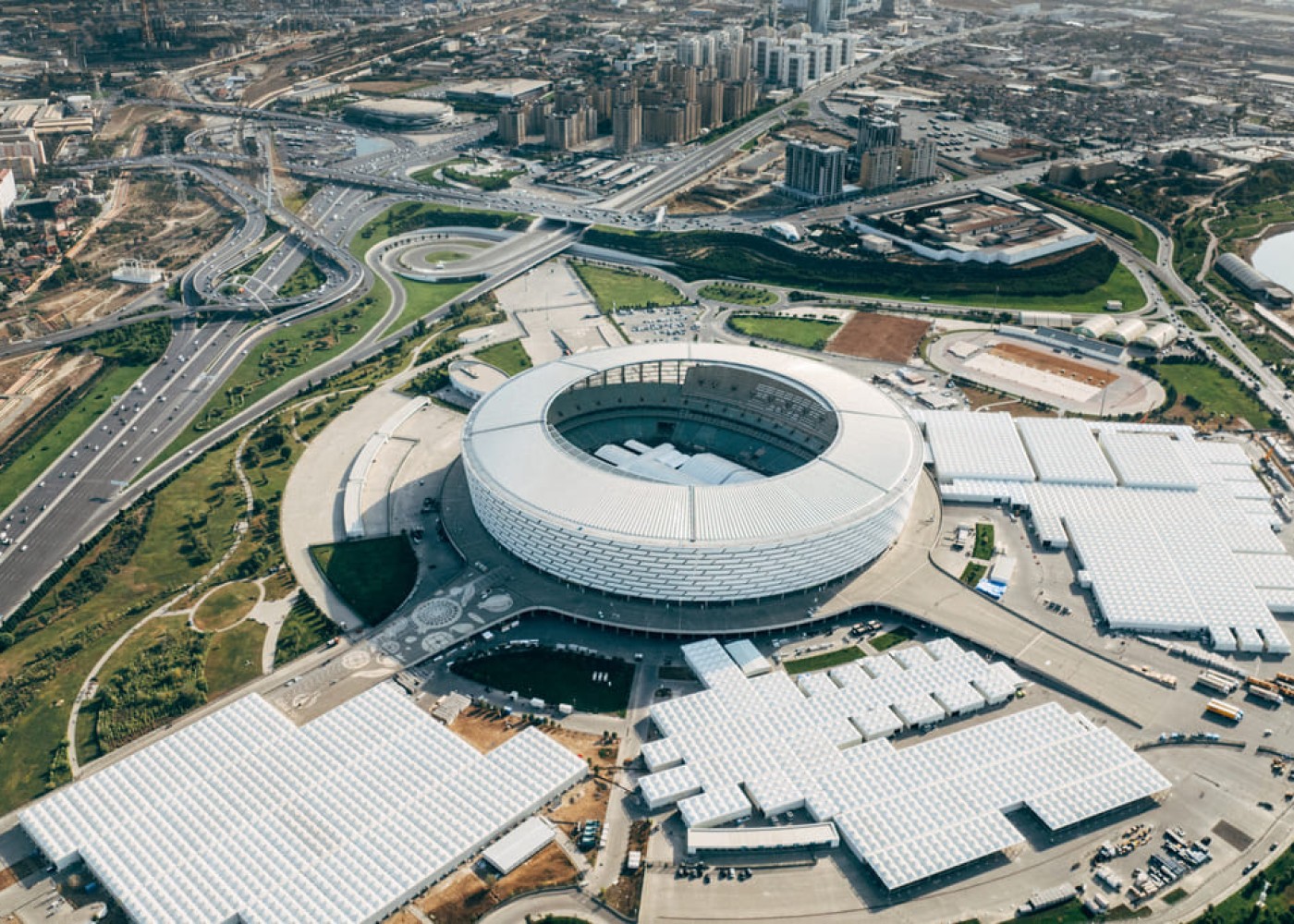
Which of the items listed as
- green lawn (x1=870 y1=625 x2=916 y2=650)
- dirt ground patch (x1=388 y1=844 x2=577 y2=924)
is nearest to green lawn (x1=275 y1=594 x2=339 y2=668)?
dirt ground patch (x1=388 y1=844 x2=577 y2=924)

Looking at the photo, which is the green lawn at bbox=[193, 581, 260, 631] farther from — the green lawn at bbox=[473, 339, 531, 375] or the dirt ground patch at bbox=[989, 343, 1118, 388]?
the dirt ground patch at bbox=[989, 343, 1118, 388]

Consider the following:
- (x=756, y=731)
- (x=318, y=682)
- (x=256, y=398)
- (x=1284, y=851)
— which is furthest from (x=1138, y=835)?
(x=256, y=398)

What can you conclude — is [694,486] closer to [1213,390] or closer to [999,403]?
[999,403]

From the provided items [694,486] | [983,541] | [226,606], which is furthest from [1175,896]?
[226,606]

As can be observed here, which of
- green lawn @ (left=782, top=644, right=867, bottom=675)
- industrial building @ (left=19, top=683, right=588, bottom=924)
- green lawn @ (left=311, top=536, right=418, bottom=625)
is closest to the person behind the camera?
industrial building @ (left=19, top=683, right=588, bottom=924)

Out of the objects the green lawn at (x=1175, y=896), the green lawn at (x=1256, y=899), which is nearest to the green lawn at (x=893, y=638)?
the green lawn at (x=1175, y=896)

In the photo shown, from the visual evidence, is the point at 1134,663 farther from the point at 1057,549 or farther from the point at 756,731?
the point at 756,731

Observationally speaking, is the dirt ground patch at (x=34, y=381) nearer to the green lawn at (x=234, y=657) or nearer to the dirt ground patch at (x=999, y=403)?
the green lawn at (x=234, y=657)
